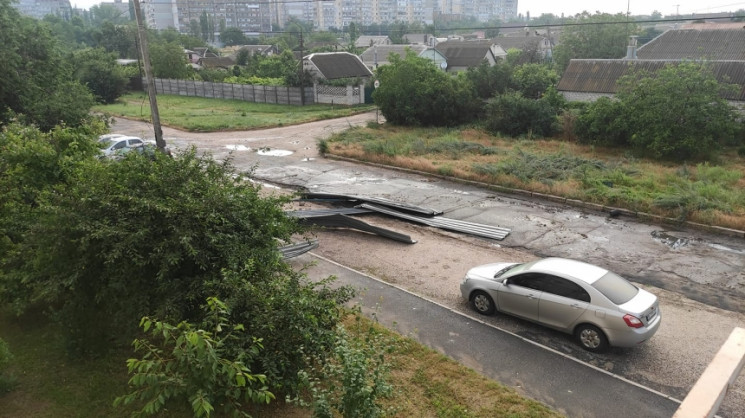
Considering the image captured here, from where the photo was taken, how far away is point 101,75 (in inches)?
1855

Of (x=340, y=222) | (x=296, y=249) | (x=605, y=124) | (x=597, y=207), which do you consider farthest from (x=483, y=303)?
(x=605, y=124)

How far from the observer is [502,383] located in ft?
25.8

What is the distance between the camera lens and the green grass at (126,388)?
22.5 feet

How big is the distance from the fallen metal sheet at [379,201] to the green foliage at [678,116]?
40.9 feet

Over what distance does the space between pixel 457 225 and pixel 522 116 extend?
49.1 ft

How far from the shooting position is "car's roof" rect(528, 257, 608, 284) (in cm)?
909

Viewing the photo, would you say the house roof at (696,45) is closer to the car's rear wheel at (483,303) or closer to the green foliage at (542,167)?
the green foliage at (542,167)

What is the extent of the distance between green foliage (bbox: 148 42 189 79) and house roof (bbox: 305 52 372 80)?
16026mm

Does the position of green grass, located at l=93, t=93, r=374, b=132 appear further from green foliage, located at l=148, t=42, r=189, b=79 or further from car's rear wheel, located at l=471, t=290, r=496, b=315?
car's rear wheel, located at l=471, t=290, r=496, b=315

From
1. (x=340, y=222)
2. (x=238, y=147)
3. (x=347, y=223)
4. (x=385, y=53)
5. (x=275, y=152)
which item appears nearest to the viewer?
(x=347, y=223)

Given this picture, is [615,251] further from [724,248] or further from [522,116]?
[522,116]

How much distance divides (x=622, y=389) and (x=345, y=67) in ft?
149

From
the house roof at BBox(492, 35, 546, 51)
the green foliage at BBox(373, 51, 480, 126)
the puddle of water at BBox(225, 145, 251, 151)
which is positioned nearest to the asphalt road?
the puddle of water at BBox(225, 145, 251, 151)

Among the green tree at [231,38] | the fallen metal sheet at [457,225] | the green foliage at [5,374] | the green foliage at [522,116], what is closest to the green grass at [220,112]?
the green foliage at [522,116]
